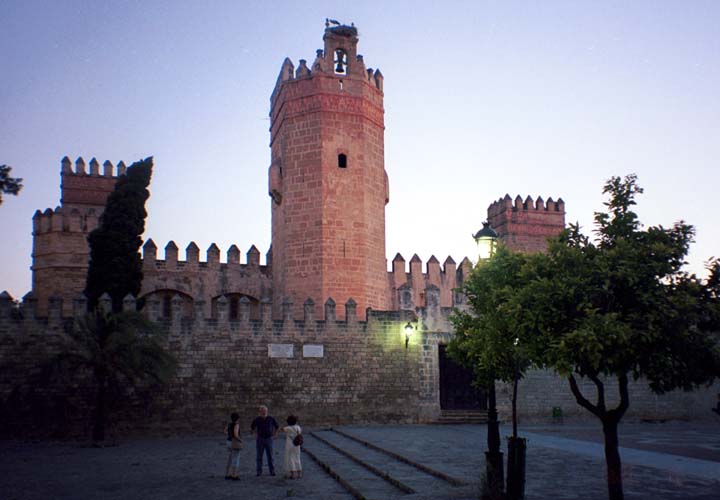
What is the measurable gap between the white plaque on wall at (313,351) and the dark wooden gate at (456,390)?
4.61 metres

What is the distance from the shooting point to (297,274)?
25203 mm

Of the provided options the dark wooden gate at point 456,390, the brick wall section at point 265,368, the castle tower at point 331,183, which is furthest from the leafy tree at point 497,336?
the castle tower at point 331,183

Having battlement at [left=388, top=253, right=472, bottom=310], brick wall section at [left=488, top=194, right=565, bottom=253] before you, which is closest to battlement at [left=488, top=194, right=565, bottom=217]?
brick wall section at [left=488, top=194, right=565, bottom=253]

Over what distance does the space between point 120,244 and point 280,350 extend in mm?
7559

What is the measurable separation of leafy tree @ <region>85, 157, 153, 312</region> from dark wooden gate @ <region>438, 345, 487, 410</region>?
11302 millimetres

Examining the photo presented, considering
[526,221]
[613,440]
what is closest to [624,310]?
[613,440]

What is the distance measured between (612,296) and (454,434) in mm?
11394

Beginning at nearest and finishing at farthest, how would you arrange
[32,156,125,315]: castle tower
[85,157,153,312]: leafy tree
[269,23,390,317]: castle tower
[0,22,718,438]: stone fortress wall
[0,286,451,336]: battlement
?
[0,286,451,336]: battlement < [0,22,718,438]: stone fortress wall < [85,157,153,312]: leafy tree < [269,23,390,317]: castle tower < [32,156,125,315]: castle tower

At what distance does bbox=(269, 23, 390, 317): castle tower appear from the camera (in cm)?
2491

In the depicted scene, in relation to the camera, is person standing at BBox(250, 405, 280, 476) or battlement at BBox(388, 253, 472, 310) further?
battlement at BBox(388, 253, 472, 310)

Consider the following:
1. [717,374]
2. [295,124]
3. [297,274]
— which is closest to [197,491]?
[717,374]

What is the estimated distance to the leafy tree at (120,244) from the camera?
23.6 meters

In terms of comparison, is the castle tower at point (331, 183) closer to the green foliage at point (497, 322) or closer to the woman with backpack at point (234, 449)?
the woman with backpack at point (234, 449)

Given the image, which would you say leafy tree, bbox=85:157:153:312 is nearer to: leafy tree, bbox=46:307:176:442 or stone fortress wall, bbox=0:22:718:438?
stone fortress wall, bbox=0:22:718:438
